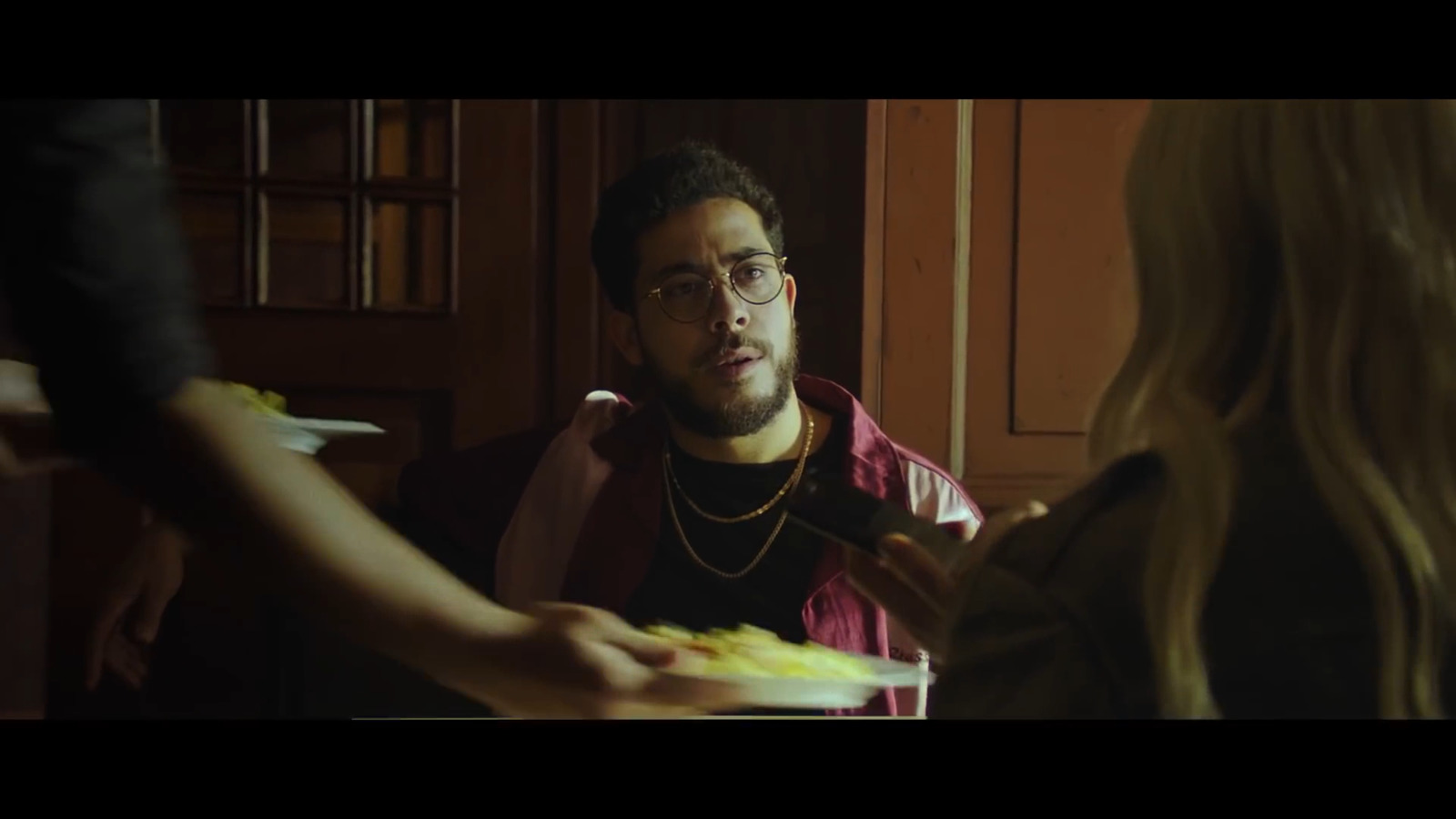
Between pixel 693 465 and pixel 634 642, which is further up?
pixel 693 465

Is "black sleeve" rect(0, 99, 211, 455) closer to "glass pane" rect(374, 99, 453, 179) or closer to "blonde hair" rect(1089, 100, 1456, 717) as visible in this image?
"glass pane" rect(374, 99, 453, 179)

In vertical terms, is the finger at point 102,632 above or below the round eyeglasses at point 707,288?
below

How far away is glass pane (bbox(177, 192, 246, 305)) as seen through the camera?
1.19 metres

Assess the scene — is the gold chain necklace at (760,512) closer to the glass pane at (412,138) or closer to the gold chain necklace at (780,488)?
the gold chain necklace at (780,488)

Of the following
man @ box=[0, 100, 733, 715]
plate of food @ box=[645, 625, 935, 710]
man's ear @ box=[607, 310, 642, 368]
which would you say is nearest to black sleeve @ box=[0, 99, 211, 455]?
man @ box=[0, 100, 733, 715]

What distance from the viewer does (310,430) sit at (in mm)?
1185

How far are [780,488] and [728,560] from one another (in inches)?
3.1

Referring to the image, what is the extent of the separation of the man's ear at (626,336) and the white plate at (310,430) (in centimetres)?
22

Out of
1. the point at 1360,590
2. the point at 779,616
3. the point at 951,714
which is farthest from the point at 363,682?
the point at 1360,590

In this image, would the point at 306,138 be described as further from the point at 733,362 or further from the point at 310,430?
the point at 733,362

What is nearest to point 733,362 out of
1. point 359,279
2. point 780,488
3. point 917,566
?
point 780,488

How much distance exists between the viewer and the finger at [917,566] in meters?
1.14

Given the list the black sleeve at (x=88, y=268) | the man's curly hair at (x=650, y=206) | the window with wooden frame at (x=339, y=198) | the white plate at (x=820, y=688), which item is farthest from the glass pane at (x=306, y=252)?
the white plate at (x=820, y=688)
